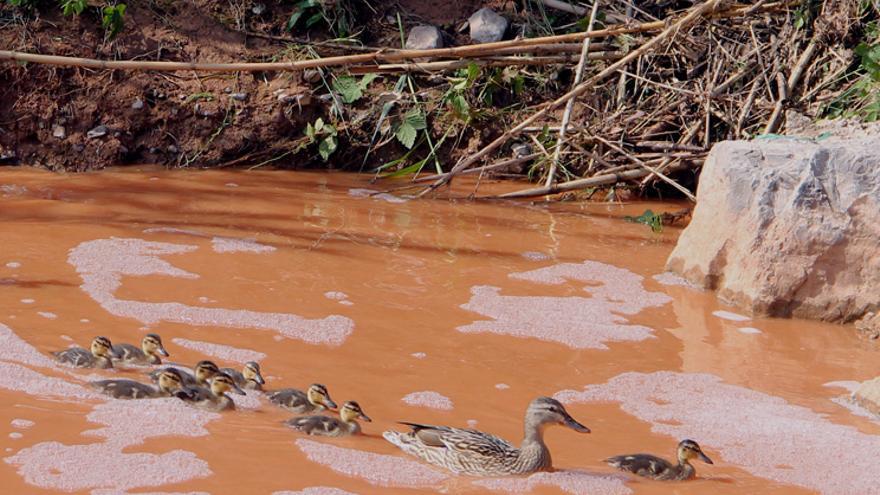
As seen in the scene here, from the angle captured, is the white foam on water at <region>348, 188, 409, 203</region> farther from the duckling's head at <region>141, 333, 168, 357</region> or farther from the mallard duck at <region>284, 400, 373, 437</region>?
the mallard duck at <region>284, 400, 373, 437</region>

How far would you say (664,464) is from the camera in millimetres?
5512

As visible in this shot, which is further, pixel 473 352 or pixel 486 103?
pixel 486 103

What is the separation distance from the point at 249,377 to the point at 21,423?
1202 millimetres

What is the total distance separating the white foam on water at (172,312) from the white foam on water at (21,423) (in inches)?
76.0

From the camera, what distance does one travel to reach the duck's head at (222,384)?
5.96m

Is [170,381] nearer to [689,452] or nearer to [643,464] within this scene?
[643,464]

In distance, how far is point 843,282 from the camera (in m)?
8.30

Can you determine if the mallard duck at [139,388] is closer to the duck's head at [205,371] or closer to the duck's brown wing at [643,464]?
the duck's head at [205,371]

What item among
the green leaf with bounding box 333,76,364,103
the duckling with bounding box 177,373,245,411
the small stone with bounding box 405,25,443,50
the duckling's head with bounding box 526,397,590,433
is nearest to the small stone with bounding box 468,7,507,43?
the small stone with bounding box 405,25,443,50

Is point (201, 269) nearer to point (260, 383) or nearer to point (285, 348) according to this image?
point (285, 348)

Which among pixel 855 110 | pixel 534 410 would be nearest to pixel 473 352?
pixel 534 410

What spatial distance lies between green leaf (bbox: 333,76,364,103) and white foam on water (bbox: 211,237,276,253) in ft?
10.6

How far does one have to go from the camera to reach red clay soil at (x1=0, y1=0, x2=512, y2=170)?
11914 mm

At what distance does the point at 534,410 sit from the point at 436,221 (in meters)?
5.24
